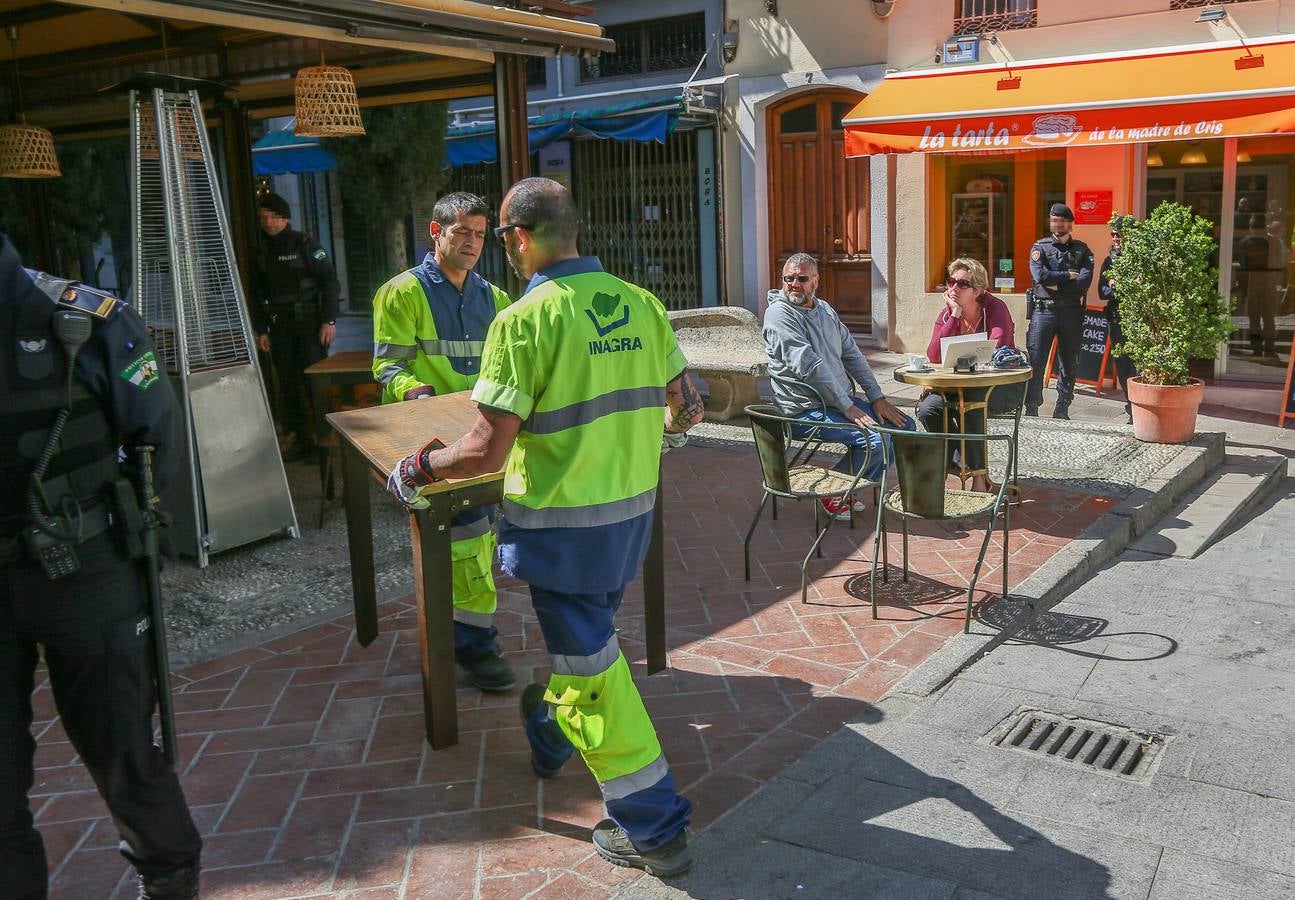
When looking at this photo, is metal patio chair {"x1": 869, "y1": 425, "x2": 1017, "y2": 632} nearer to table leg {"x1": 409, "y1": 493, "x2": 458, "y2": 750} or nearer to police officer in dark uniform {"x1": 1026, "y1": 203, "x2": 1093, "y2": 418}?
table leg {"x1": 409, "y1": 493, "x2": 458, "y2": 750}

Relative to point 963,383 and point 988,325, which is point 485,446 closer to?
point 963,383

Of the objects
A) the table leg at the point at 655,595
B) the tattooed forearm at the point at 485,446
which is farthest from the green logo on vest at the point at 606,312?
the table leg at the point at 655,595

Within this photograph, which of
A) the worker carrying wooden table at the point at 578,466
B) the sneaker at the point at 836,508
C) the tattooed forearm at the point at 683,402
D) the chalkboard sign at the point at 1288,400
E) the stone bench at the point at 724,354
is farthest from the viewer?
the stone bench at the point at 724,354

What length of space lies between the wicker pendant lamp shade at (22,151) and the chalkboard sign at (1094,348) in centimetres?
786

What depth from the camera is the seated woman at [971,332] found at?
6.78 m

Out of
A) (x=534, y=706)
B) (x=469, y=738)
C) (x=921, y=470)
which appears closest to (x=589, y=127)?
(x=921, y=470)

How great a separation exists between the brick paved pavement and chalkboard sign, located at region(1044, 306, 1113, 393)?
4.61 m

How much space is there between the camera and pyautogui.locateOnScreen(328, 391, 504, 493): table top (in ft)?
12.9

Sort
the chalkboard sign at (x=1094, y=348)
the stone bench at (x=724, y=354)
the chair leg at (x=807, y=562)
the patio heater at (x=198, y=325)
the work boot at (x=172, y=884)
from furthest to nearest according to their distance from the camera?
the chalkboard sign at (x=1094, y=348) → the stone bench at (x=724, y=354) → the patio heater at (x=198, y=325) → the chair leg at (x=807, y=562) → the work boot at (x=172, y=884)

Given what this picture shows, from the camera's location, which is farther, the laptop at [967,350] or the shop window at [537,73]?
the shop window at [537,73]

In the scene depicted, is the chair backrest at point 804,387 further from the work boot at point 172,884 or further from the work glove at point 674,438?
the work boot at point 172,884

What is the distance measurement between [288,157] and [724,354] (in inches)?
386

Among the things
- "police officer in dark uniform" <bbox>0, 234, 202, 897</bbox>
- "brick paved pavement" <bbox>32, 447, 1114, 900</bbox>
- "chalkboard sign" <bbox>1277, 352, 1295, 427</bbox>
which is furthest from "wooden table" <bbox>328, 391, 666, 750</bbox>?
"chalkboard sign" <bbox>1277, 352, 1295, 427</bbox>

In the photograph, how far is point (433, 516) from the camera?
3848 mm
